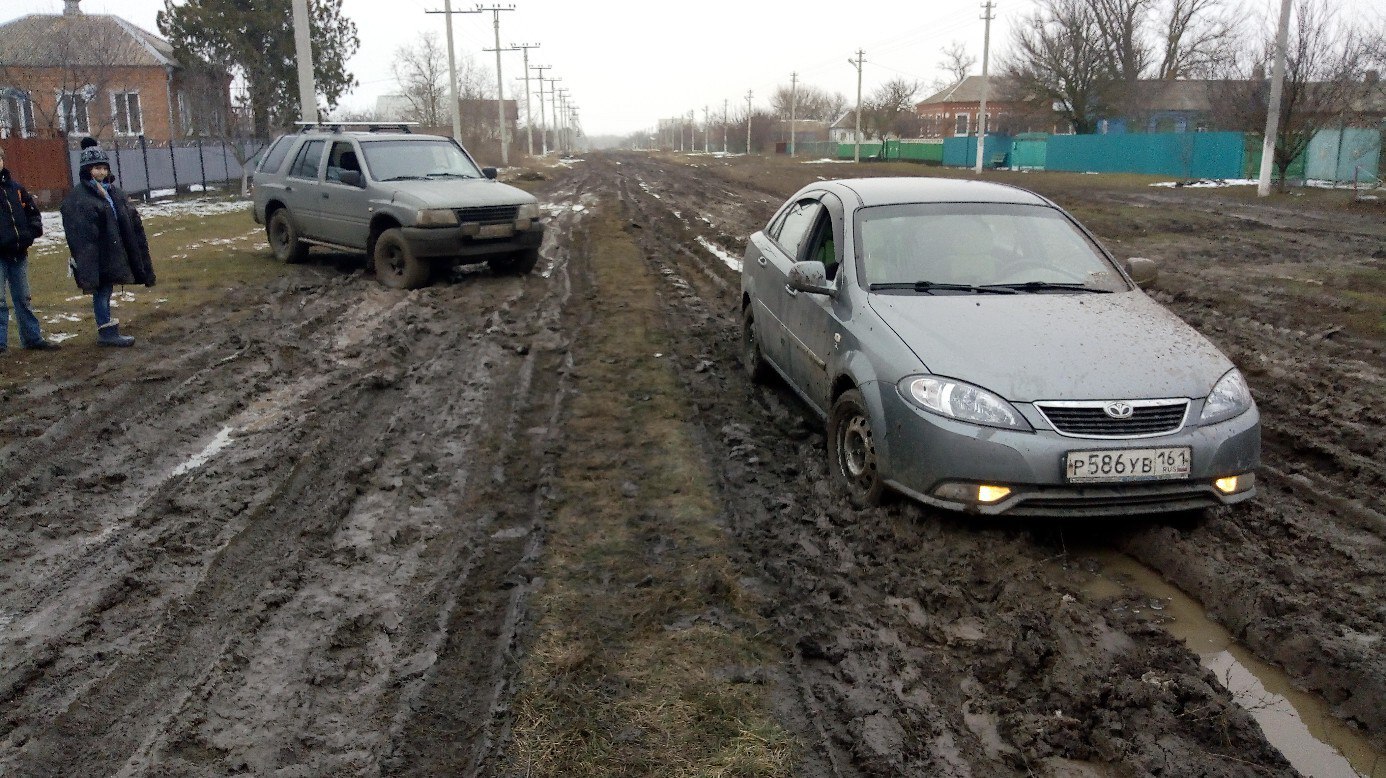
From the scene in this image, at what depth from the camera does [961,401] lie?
14.8 feet

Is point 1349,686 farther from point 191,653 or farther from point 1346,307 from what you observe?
point 1346,307

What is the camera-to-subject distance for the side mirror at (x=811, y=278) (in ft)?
19.0

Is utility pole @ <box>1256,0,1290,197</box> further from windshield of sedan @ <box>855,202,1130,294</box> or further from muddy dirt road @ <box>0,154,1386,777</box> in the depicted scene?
windshield of sedan @ <box>855,202,1130,294</box>

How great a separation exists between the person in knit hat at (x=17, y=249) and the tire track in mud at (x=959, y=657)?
693cm

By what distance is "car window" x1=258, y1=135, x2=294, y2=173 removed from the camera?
14408 millimetres

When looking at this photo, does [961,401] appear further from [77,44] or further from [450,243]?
[77,44]

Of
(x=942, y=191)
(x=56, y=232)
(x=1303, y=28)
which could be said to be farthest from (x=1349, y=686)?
(x=1303, y=28)

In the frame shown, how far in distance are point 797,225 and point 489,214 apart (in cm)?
591

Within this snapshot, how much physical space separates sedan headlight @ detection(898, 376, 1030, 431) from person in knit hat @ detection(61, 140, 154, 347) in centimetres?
748

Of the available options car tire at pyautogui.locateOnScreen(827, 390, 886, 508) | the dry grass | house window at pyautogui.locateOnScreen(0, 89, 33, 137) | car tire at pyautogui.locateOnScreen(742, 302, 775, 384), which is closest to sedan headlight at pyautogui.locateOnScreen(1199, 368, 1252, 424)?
car tire at pyautogui.locateOnScreen(827, 390, 886, 508)

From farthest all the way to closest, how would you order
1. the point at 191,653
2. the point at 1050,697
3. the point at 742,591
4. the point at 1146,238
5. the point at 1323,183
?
the point at 1323,183, the point at 1146,238, the point at 742,591, the point at 191,653, the point at 1050,697

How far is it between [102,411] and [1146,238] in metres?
15.7

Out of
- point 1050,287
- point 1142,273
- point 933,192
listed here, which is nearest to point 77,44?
point 933,192

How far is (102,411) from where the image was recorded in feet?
23.0
